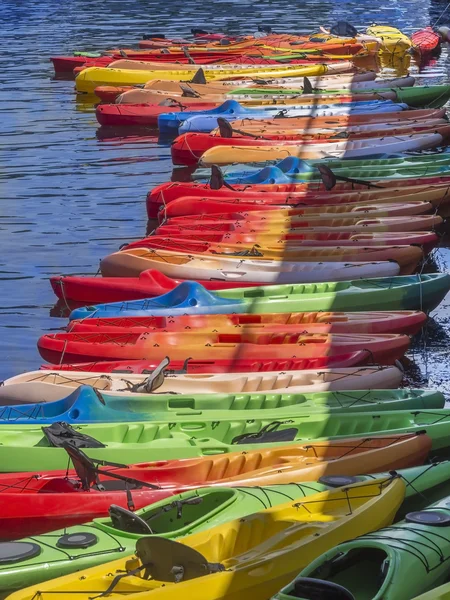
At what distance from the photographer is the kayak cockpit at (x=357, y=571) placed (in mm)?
7086

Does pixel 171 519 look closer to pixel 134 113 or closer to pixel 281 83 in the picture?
pixel 134 113

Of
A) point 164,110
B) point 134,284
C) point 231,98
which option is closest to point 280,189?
point 134,284

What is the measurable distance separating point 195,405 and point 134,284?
3.61 metres

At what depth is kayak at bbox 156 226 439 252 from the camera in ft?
46.0

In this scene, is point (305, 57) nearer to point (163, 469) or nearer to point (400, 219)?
point (400, 219)

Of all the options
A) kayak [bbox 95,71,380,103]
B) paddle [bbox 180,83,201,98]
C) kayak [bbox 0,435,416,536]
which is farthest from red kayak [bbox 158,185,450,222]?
kayak [bbox 95,71,380,103]

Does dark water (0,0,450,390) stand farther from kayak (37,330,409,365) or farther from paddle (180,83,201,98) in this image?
paddle (180,83,201,98)

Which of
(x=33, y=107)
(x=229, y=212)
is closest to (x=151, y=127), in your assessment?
(x=33, y=107)

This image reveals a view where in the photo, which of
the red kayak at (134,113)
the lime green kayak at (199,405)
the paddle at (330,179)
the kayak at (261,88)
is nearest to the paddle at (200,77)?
the kayak at (261,88)

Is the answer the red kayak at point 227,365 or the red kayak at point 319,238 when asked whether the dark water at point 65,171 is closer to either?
the red kayak at point 319,238

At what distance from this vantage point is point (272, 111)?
22141 millimetres

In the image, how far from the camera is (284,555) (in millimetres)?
7391

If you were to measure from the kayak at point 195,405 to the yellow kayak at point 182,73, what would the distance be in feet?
56.9

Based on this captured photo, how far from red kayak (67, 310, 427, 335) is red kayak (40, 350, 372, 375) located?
622 mm
